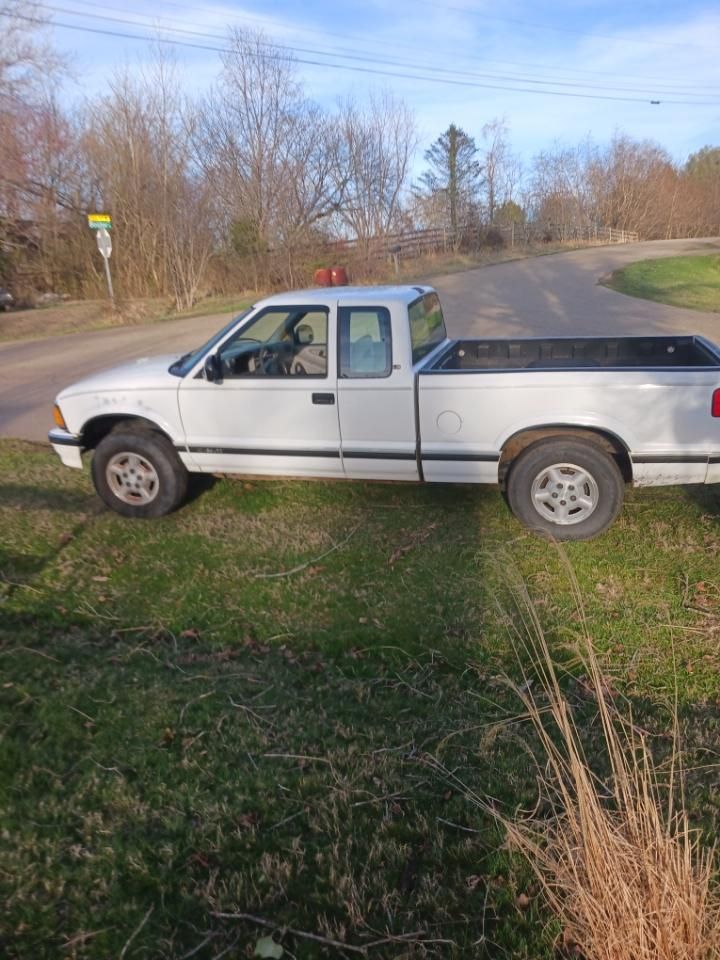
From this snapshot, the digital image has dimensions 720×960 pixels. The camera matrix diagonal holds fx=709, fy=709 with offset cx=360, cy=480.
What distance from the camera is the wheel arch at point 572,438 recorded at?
482cm

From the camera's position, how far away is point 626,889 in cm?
187

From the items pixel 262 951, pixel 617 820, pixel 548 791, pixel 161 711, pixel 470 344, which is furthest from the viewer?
pixel 470 344

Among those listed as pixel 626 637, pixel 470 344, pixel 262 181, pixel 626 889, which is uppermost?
pixel 262 181

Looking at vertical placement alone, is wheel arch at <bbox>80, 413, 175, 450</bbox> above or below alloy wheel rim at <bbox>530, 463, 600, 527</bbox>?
above

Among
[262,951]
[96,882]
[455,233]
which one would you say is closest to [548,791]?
[262,951]

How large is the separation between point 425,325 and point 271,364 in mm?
1257

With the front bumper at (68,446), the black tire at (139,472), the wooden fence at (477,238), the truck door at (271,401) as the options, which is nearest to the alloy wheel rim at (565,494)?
the truck door at (271,401)

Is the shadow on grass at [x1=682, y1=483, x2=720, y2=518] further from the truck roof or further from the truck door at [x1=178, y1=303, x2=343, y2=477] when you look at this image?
the truck door at [x1=178, y1=303, x2=343, y2=477]

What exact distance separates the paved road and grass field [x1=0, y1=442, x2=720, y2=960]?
4859mm

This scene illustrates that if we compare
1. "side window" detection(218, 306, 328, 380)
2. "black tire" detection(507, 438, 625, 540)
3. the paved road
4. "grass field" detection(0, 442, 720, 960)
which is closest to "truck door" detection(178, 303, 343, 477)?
"side window" detection(218, 306, 328, 380)

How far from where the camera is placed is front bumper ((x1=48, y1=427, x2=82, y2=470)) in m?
5.77

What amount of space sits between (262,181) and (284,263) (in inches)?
119

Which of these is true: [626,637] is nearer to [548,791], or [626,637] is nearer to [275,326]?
[548,791]

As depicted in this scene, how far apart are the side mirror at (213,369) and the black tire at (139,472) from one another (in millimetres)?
711
